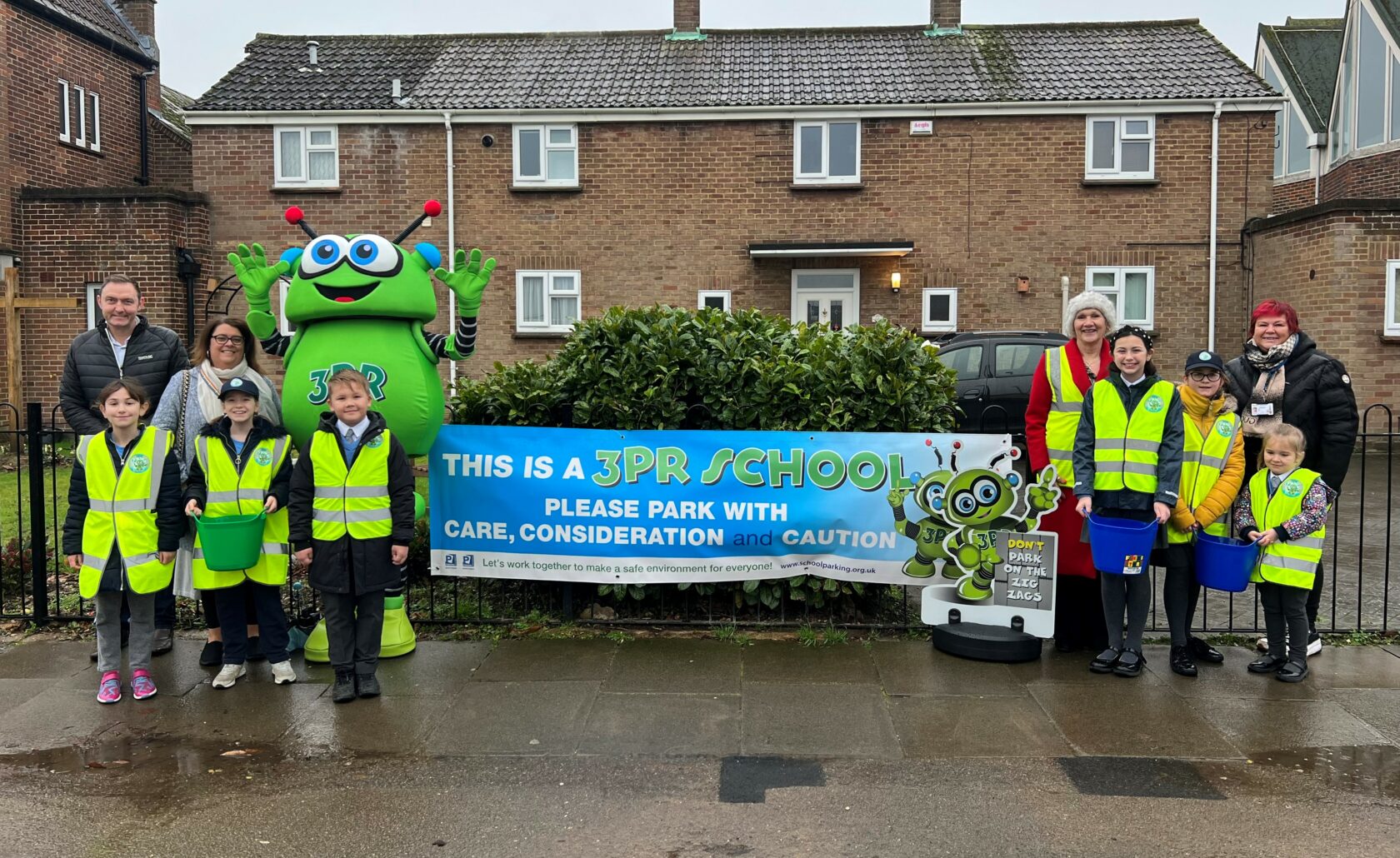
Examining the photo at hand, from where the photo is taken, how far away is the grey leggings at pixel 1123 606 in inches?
209

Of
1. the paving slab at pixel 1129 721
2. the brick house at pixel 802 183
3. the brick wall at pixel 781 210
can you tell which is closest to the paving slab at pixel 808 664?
the paving slab at pixel 1129 721

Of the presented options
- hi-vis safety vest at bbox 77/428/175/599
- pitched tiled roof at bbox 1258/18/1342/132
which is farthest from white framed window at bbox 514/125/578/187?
pitched tiled roof at bbox 1258/18/1342/132

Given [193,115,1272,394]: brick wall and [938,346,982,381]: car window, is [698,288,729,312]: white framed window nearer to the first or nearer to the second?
[193,115,1272,394]: brick wall

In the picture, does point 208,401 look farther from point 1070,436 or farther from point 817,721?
point 1070,436

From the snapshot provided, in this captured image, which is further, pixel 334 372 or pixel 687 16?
pixel 687 16

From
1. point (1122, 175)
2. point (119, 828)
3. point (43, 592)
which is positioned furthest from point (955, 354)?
point (119, 828)

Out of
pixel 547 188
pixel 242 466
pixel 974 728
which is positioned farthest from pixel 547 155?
pixel 974 728

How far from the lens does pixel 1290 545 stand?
5.13 meters

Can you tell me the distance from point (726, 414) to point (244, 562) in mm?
2702

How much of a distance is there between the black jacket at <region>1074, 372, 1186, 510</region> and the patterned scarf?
2.08ft

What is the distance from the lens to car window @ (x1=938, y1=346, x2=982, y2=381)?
12.5 metres

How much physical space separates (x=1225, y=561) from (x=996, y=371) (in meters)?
7.46

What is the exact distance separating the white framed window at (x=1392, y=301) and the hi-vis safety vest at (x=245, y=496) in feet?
55.2

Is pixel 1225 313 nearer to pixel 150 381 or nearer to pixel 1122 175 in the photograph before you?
pixel 1122 175
